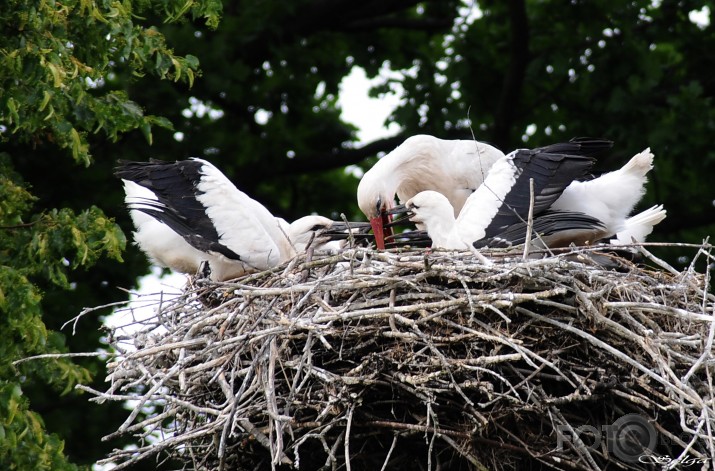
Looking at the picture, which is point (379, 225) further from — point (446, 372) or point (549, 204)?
point (446, 372)

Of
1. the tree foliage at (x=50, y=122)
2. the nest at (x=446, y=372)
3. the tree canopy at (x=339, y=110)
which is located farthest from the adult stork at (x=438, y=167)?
the tree canopy at (x=339, y=110)

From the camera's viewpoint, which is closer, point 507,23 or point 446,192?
point 446,192

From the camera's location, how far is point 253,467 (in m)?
6.87

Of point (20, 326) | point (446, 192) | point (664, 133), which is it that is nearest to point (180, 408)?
point (20, 326)

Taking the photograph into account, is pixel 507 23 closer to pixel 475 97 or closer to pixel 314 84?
pixel 475 97

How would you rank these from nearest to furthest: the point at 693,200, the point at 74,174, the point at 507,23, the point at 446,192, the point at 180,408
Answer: the point at 180,408 → the point at 446,192 → the point at 74,174 → the point at 693,200 → the point at 507,23

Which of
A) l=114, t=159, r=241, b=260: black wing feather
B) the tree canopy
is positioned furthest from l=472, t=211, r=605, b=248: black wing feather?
the tree canopy

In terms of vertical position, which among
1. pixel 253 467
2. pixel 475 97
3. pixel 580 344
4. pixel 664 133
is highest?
pixel 475 97

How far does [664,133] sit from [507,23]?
9.44ft

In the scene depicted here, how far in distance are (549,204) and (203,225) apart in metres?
2.23

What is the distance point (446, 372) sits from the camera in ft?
20.0

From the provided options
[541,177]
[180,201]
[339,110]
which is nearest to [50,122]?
[180,201]

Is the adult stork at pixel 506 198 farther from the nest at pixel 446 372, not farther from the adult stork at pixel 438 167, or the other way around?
the nest at pixel 446 372

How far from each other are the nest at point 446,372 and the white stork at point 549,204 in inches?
40.0
